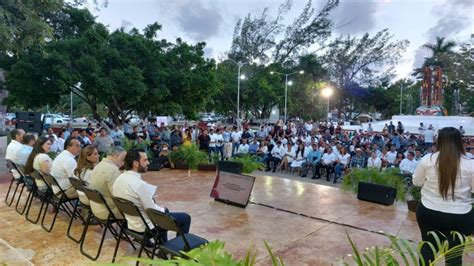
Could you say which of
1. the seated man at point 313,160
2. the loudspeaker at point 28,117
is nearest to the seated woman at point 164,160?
the seated man at point 313,160

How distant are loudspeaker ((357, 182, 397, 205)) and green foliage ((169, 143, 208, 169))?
14.3ft

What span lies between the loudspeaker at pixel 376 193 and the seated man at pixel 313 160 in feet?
13.7

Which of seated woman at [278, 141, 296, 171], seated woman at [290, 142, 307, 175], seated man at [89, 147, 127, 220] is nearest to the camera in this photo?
seated man at [89, 147, 127, 220]

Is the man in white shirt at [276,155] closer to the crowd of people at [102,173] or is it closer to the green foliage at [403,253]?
the crowd of people at [102,173]

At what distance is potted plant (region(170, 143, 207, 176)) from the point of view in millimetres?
9461

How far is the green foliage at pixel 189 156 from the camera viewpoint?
946cm

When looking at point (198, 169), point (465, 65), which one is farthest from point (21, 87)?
point (465, 65)

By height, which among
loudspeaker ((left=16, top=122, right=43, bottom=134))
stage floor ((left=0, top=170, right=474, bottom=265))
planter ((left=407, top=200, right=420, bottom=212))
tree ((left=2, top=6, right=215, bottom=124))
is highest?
tree ((left=2, top=6, right=215, bottom=124))

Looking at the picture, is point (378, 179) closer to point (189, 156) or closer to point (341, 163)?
point (341, 163)

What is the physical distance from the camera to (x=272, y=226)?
195 inches

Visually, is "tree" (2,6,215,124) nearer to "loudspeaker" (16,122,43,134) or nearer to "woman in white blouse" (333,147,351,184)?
"loudspeaker" (16,122,43,134)

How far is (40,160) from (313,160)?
8.29m

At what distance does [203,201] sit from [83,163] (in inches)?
87.8

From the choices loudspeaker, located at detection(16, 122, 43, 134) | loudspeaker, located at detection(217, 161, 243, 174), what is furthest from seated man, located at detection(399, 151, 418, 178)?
loudspeaker, located at detection(16, 122, 43, 134)
